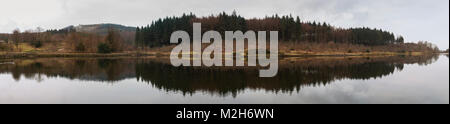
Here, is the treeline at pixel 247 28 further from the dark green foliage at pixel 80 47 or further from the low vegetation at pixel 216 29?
the dark green foliage at pixel 80 47

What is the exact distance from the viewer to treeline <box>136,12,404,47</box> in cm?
11171

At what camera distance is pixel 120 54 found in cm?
9788

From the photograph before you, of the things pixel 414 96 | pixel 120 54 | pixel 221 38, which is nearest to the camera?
pixel 414 96

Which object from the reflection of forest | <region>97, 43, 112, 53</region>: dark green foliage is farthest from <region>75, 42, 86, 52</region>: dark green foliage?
the reflection of forest

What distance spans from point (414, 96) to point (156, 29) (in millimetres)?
112452

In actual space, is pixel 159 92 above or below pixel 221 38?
below

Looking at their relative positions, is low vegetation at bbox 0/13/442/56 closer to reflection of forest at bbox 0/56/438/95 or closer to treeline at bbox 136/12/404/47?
treeline at bbox 136/12/404/47

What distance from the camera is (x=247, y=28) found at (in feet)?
382

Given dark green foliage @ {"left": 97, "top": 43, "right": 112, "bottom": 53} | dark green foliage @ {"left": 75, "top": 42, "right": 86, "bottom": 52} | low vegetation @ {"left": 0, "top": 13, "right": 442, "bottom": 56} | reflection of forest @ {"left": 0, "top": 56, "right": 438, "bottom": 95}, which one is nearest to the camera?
reflection of forest @ {"left": 0, "top": 56, "right": 438, "bottom": 95}

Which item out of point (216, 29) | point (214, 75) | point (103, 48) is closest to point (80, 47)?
point (103, 48)
